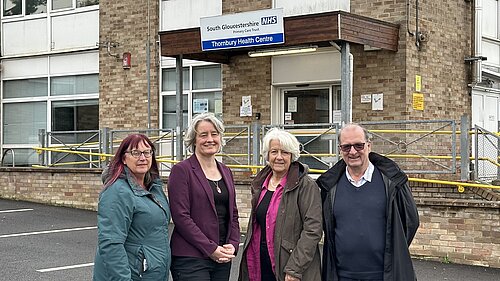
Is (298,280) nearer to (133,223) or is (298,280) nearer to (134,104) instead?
(133,223)

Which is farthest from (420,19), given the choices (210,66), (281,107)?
(210,66)

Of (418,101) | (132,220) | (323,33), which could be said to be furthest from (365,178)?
(418,101)

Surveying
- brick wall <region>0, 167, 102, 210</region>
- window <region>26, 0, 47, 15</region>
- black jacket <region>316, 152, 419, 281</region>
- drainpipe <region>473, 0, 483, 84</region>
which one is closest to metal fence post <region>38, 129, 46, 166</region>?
brick wall <region>0, 167, 102, 210</region>

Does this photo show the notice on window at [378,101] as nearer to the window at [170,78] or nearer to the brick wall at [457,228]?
the brick wall at [457,228]

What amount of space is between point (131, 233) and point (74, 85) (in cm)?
1508

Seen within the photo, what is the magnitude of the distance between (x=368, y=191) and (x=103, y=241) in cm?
164

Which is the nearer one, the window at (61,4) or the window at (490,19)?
the window at (490,19)

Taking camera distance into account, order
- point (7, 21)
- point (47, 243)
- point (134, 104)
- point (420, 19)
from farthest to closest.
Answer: point (7, 21), point (134, 104), point (420, 19), point (47, 243)

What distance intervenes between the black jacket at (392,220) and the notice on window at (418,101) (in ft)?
31.2

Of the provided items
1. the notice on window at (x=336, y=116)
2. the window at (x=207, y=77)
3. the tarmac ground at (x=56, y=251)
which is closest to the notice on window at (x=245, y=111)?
the window at (x=207, y=77)

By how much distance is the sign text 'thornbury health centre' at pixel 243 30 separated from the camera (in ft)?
43.2

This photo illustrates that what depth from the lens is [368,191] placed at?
490 centimetres

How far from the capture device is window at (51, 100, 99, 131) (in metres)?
19.1

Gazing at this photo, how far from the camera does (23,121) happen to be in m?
20.5
